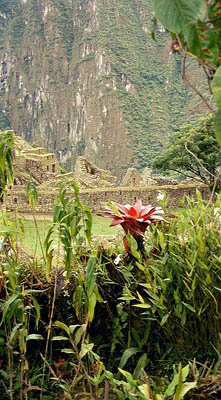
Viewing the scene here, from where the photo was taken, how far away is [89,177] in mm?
11109

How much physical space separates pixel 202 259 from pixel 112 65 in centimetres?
7083

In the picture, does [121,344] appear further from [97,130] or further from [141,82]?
[97,130]

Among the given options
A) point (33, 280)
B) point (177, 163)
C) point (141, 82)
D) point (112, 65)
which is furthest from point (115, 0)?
point (33, 280)

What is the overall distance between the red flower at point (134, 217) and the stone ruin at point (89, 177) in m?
8.42

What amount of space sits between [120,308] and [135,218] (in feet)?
1.35

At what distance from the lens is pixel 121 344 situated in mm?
1966

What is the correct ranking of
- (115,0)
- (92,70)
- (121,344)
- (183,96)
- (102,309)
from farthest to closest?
(92,70)
(115,0)
(183,96)
(102,309)
(121,344)

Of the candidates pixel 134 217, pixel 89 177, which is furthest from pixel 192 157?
pixel 134 217

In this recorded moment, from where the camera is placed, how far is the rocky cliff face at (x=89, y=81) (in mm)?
58156

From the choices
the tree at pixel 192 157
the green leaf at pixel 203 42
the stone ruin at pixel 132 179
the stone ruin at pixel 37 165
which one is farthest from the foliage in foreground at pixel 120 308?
the tree at pixel 192 157

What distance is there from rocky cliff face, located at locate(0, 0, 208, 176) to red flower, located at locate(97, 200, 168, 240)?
4653 cm

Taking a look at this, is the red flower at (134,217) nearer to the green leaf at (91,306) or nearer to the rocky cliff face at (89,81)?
the green leaf at (91,306)

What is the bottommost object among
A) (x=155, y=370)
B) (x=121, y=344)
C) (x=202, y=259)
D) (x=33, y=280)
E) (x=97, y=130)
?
(x=155, y=370)

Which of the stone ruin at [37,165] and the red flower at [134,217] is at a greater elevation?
the stone ruin at [37,165]
